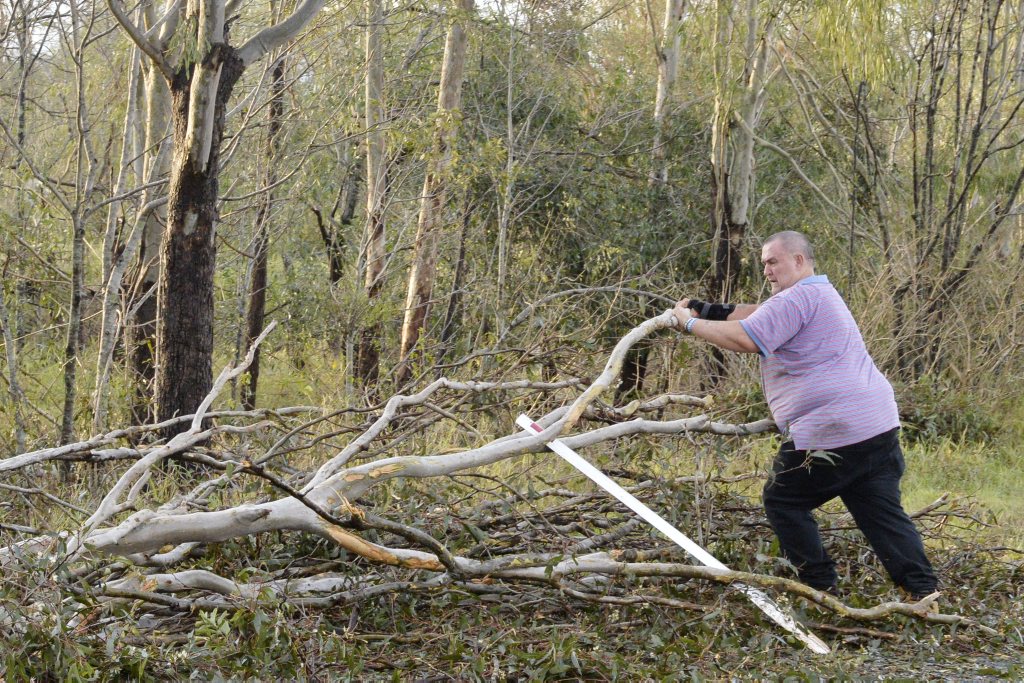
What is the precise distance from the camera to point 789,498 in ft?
18.6

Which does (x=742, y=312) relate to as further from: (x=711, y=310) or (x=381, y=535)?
(x=381, y=535)

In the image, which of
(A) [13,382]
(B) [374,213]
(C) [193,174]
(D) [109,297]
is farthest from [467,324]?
(A) [13,382]

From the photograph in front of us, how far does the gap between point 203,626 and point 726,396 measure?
242 inches

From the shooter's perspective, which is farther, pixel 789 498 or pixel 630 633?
pixel 789 498

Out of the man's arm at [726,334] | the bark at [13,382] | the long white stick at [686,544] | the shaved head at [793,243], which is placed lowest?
the long white stick at [686,544]

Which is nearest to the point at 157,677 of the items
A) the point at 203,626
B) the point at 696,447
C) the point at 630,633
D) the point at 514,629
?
the point at 203,626

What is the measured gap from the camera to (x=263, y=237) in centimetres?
1508

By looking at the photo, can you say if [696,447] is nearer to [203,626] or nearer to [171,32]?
[203,626]

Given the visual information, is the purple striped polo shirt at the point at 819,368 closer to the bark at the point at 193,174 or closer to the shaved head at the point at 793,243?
the shaved head at the point at 793,243

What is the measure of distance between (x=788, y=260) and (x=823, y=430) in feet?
2.84

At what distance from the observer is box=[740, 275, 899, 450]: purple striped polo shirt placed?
5.52 meters

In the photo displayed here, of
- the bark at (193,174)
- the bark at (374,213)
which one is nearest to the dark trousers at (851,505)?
the bark at (193,174)

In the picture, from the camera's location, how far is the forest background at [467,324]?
488 centimetres

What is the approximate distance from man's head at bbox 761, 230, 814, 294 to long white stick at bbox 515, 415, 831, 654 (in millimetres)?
1299
